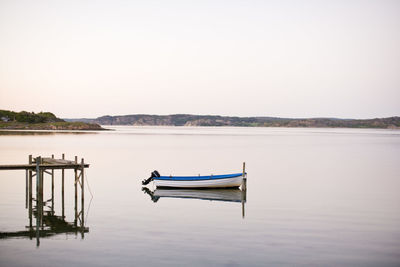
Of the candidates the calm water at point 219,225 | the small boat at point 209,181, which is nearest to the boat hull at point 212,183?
the small boat at point 209,181

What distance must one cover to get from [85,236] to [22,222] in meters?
4.76

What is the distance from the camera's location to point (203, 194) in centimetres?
3444

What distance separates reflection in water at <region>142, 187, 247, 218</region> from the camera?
107 ft

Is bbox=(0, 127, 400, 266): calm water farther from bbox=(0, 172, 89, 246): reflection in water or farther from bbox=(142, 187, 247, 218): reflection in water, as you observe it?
bbox=(0, 172, 89, 246): reflection in water

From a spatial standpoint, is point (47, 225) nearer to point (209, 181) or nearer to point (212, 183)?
point (209, 181)

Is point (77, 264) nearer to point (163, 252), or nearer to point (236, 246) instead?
point (163, 252)

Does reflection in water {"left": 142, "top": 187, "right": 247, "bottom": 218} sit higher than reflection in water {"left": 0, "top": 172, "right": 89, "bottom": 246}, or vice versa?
reflection in water {"left": 0, "top": 172, "right": 89, "bottom": 246}

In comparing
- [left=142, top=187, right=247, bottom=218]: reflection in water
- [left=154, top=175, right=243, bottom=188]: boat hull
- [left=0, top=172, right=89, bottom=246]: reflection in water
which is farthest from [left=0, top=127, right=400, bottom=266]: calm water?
[left=154, top=175, right=243, bottom=188]: boat hull

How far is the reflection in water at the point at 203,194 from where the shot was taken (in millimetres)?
32656

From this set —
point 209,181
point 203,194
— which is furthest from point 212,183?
point 203,194

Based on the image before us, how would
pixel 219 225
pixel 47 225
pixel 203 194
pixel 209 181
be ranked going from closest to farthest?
pixel 47 225 → pixel 219 225 → pixel 203 194 → pixel 209 181

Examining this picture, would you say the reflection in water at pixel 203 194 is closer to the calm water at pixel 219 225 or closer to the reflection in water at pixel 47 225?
the calm water at pixel 219 225

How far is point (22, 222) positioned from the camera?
23250mm

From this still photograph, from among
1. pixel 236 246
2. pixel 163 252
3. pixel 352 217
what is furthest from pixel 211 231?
pixel 352 217
